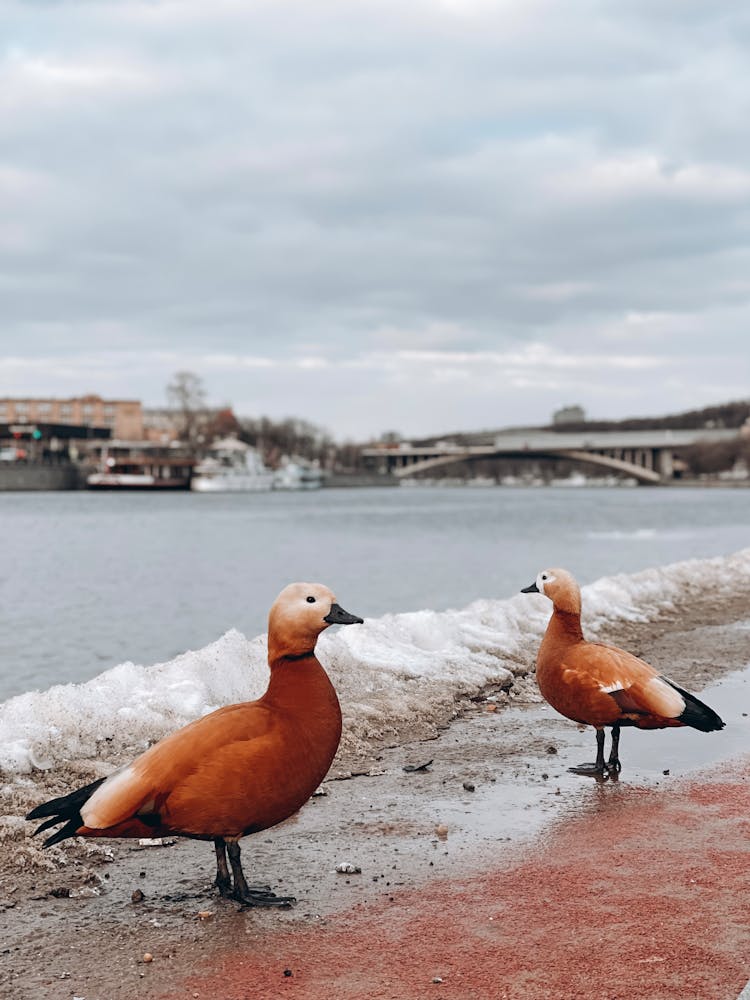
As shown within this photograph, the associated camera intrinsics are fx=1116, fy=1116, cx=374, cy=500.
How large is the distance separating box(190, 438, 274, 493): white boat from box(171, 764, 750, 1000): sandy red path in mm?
131528

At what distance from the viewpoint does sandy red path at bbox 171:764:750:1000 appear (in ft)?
12.3

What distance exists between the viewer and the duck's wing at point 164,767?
168 inches

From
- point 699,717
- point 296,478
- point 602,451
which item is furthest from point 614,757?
point 296,478

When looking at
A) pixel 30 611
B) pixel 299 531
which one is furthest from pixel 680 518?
pixel 30 611

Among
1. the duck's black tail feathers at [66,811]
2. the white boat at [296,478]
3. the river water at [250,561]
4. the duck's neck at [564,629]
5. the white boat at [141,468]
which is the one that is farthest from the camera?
the white boat at [296,478]

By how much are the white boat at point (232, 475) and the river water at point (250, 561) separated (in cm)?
4810

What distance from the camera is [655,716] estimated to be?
6184 mm

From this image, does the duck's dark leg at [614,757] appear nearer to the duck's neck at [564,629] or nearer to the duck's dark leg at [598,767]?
the duck's dark leg at [598,767]

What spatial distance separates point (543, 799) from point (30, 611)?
2343 cm

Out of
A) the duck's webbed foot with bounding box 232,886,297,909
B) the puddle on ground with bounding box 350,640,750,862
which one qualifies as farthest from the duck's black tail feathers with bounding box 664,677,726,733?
the duck's webbed foot with bounding box 232,886,297,909

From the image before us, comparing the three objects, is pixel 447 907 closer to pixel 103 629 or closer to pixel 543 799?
pixel 543 799

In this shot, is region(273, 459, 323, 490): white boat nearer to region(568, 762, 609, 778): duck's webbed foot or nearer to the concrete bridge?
the concrete bridge

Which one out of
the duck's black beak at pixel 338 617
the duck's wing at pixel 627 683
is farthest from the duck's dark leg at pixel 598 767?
the duck's black beak at pixel 338 617

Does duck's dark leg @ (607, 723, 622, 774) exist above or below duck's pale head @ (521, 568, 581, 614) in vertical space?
below
